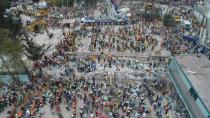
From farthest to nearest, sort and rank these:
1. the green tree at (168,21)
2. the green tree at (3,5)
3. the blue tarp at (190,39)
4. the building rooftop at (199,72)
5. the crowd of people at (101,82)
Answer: the green tree at (168,21) < the blue tarp at (190,39) < the green tree at (3,5) < the crowd of people at (101,82) < the building rooftop at (199,72)

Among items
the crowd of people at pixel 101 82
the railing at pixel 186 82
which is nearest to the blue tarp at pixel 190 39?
the crowd of people at pixel 101 82

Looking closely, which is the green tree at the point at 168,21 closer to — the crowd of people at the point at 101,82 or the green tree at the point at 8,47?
the crowd of people at the point at 101,82

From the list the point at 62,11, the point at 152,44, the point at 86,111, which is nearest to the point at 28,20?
the point at 62,11

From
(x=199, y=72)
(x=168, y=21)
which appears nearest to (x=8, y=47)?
(x=199, y=72)

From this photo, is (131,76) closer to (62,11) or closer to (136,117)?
(136,117)

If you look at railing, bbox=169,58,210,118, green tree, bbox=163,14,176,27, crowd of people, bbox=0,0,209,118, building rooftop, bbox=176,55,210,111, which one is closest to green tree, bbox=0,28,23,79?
crowd of people, bbox=0,0,209,118

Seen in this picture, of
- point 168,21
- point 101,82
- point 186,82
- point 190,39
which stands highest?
point 168,21

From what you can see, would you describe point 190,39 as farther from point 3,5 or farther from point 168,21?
point 3,5

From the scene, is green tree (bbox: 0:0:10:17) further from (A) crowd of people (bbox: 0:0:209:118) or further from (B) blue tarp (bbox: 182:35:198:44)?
(B) blue tarp (bbox: 182:35:198:44)
